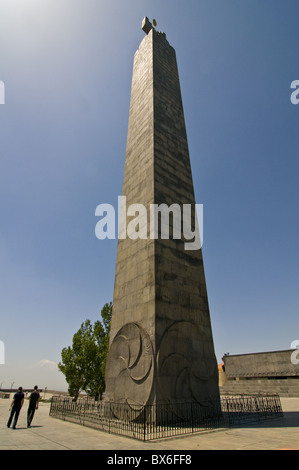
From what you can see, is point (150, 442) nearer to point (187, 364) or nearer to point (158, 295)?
point (187, 364)

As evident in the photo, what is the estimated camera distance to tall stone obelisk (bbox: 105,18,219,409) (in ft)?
38.1

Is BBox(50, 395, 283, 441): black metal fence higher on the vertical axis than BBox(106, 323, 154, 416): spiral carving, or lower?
lower

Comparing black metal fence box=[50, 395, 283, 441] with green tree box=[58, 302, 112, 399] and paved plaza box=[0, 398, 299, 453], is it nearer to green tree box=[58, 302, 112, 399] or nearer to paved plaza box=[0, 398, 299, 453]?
paved plaza box=[0, 398, 299, 453]

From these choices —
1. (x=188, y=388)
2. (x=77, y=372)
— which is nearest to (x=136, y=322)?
(x=188, y=388)

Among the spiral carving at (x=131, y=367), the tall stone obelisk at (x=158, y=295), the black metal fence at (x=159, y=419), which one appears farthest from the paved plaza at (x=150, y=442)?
the spiral carving at (x=131, y=367)

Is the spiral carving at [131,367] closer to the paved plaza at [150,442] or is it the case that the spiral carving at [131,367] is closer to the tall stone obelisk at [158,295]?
the tall stone obelisk at [158,295]

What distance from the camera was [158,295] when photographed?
12508 millimetres

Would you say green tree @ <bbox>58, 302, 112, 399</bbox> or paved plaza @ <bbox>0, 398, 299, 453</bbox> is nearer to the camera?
paved plaza @ <bbox>0, 398, 299, 453</bbox>

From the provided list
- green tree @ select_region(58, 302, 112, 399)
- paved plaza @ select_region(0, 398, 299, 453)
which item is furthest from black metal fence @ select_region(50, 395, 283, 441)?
green tree @ select_region(58, 302, 112, 399)

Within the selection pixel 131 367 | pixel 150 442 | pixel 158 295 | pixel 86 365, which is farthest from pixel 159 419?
pixel 86 365
